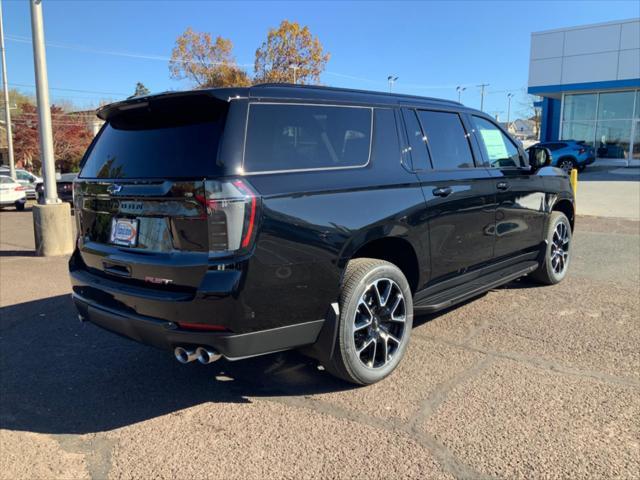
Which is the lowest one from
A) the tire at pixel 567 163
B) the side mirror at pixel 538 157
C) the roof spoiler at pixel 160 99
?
the tire at pixel 567 163

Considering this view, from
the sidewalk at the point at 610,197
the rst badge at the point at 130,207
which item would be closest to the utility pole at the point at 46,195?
the rst badge at the point at 130,207

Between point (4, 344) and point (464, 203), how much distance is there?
4123mm

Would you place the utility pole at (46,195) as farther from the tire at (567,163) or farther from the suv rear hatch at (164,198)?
the tire at (567,163)

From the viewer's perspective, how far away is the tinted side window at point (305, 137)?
3023mm

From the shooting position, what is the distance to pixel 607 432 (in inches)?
116

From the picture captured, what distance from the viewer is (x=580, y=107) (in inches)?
1249

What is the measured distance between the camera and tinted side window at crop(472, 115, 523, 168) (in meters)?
4.92

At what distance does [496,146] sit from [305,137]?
2.56 m

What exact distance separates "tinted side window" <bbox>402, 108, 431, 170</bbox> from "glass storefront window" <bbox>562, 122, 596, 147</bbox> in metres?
31.9

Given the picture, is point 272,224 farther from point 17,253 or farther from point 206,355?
point 17,253

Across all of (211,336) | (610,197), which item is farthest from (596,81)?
(211,336)

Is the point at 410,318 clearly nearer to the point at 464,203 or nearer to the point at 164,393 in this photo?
the point at 464,203

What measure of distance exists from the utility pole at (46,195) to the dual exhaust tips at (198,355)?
636cm

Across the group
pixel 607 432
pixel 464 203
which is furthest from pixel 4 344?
pixel 607 432
